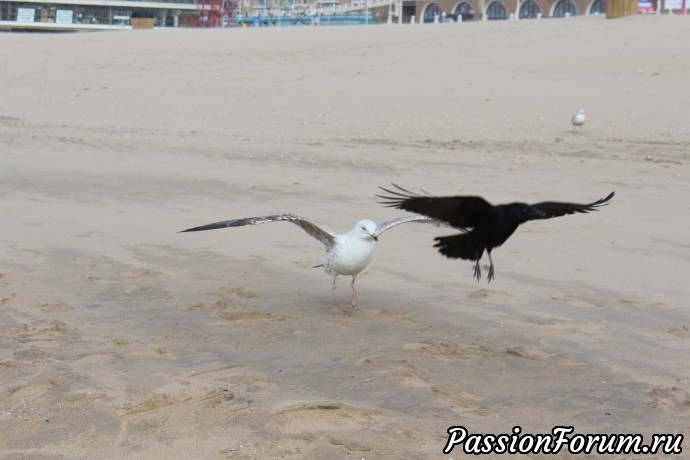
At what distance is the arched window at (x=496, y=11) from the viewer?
9162 centimetres

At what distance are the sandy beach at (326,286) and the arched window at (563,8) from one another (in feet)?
225

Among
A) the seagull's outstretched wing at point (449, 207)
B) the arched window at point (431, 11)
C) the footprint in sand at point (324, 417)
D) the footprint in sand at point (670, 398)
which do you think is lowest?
the footprint in sand at point (324, 417)

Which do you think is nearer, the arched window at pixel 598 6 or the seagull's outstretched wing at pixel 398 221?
the seagull's outstretched wing at pixel 398 221

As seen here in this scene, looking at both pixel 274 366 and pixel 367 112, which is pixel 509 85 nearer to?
pixel 367 112

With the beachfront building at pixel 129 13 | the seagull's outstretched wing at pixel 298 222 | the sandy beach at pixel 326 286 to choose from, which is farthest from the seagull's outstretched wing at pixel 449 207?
the beachfront building at pixel 129 13

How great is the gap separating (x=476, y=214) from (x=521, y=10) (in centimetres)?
8557

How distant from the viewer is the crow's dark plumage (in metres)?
6.57

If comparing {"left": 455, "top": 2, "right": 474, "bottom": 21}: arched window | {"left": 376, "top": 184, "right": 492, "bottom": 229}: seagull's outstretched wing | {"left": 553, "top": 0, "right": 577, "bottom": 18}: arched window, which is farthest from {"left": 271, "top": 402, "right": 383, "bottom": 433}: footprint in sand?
{"left": 455, "top": 2, "right": 474, "bottom": 21}: arched window

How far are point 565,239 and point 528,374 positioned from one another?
3.83 metres

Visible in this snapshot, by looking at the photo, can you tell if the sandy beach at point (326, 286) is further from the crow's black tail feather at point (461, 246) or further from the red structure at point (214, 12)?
the red structure at point (214, 12)

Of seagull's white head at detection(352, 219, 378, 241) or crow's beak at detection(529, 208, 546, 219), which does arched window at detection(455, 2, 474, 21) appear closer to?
seagull's white head at detection(352, 219, 378, 241)

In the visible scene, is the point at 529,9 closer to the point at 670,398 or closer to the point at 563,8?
the point at 563,8

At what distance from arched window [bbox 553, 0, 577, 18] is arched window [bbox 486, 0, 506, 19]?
5.55 m

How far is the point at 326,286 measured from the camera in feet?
26.1
